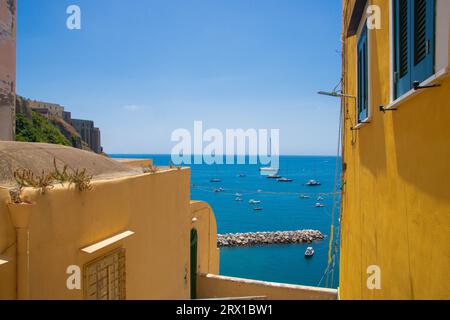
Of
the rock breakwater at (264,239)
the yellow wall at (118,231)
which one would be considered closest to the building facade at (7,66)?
the yellow wall at (118,231)

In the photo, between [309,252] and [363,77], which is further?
[309,252]

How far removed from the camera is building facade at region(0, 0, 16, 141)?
11914 mm

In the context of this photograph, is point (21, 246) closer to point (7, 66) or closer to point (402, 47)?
point (402, 47)

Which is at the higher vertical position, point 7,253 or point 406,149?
point 406,149

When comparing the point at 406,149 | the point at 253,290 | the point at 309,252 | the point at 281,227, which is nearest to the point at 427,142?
the point at 406,149

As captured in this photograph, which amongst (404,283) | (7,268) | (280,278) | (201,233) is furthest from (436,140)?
(280,278)

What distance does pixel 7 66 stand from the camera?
12172 mm

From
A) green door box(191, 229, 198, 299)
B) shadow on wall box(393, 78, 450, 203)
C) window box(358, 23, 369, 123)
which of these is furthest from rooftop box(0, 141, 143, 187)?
green door box(191, 229, 198, 299)

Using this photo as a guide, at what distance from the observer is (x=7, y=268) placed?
9.21ft

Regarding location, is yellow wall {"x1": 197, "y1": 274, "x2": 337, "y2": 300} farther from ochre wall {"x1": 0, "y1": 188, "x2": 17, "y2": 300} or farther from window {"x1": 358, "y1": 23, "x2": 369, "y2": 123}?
ochre wall {"x1": 0, "y1": 188, "x2": 17, "y2": 300}

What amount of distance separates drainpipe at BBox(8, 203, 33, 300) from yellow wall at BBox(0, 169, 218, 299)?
55mm

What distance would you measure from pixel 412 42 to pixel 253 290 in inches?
344

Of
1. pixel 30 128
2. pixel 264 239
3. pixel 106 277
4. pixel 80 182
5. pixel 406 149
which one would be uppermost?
pixel 30 128
